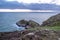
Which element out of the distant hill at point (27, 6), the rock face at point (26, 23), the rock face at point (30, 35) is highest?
the distant hill at point (27, 6)

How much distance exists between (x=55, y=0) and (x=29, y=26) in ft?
3.83

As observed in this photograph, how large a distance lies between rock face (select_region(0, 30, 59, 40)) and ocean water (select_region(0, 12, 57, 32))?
14 cm

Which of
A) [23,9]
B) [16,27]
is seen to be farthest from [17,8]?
A: [16,27]

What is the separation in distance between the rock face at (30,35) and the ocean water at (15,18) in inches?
5.6

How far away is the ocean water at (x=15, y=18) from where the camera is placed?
4.09m

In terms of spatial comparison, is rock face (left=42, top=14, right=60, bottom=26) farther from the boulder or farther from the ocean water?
the boulder

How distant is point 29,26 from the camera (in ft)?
13.7

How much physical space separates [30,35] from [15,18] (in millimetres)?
720

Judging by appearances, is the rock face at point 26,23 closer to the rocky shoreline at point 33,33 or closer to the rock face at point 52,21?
the rocky shoreline at point 33,33

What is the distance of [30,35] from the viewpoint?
3.90 metres

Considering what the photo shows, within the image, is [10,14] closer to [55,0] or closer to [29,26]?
[29,26]

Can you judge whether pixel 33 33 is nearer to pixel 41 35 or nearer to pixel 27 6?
pixel 41 35

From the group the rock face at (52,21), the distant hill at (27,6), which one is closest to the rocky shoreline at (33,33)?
the rock face at (52,21)

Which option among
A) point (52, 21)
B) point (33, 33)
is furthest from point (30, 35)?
point (52, 21)
